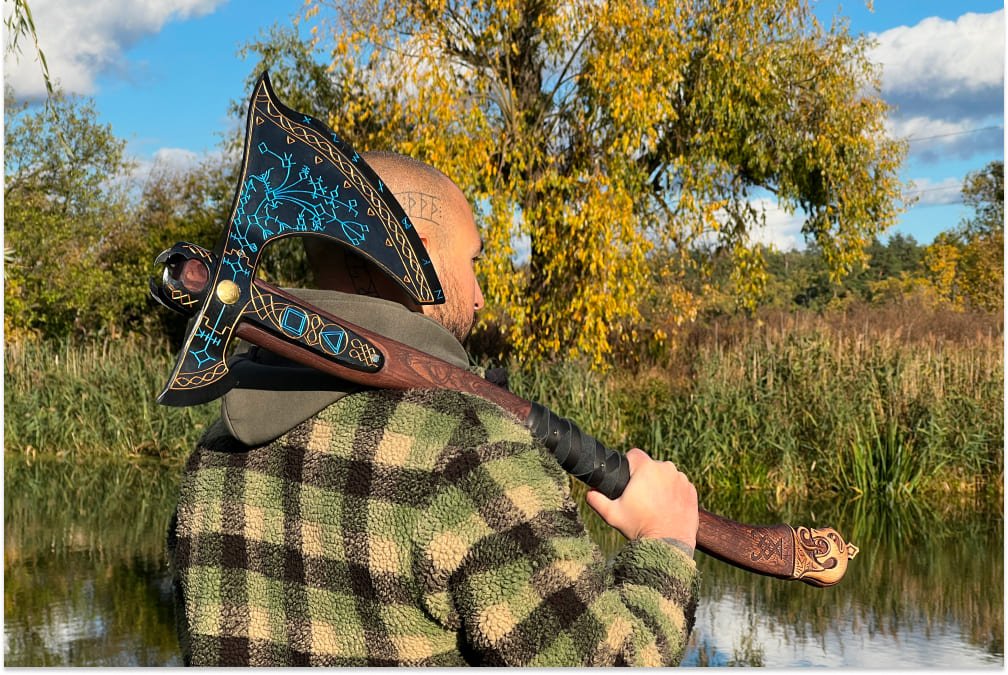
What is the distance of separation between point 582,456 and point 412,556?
0.32 m

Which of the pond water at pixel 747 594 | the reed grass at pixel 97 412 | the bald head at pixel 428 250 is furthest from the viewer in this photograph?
the reed grass at pixel 97 412

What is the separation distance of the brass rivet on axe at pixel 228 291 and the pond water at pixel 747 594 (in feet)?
14.6

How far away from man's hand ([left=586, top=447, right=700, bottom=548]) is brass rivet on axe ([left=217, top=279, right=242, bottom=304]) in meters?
0.55

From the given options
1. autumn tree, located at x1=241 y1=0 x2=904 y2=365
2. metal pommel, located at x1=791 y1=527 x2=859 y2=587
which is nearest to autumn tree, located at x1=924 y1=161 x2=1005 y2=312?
autumn tree, located at x1=241 y1=0 x2=904 y2=365

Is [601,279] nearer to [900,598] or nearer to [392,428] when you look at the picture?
[900,598]

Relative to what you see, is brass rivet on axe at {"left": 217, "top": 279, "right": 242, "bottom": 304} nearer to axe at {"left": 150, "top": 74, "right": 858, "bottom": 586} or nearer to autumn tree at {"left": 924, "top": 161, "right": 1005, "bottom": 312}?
axe at {"left": 150, "top": 74, "right": 858, "bottom": 586}

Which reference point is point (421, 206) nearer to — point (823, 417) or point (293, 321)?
point (293, 321)

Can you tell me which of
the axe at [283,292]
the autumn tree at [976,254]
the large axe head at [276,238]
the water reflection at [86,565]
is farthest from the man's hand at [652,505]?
the autumn tree at [976,254]

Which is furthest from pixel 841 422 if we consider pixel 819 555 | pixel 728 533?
pixel 728 533

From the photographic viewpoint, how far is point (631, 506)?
1.47 metres

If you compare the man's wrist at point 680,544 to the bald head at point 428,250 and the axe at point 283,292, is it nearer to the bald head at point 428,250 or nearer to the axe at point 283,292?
the axe at point 283,292

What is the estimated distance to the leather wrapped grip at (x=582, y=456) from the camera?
4.80 feet

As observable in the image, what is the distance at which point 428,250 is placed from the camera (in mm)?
1459

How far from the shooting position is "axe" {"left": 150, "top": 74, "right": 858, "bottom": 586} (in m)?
1.18
